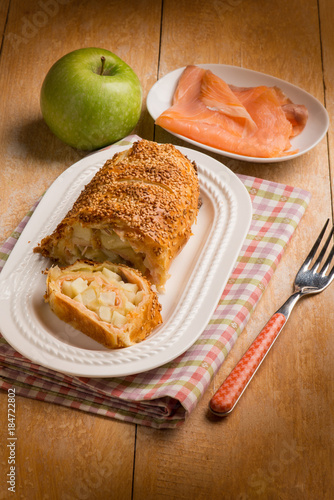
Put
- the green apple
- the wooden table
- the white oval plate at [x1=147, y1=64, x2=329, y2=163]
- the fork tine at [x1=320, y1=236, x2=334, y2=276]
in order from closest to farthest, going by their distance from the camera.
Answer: the wooden table, the fork tine at [x1=320, y1=236, x2=334, y2=276], the green apple, the white oval plate at [x1=147, y1=64, x2=329, y2=163]

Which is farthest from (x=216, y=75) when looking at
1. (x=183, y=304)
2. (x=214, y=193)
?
(x=183, y=304)

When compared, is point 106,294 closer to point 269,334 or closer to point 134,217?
point 134,217

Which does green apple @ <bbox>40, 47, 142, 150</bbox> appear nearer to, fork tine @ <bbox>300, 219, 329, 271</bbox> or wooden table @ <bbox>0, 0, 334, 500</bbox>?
wooden table @ <bbox>0, 0, 334, 500</bbox>

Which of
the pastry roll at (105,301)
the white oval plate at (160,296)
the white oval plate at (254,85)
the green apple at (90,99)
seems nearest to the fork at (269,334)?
the white oval plate at (160,296)

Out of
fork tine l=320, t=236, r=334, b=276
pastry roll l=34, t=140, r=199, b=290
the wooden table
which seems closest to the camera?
the wooden table

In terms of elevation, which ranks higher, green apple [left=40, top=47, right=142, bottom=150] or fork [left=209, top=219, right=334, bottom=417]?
green apple [left=40, top=47, right=142, bottom=150]

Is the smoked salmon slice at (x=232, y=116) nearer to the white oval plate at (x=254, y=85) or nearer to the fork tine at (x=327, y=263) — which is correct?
the white oval plate at (x=254, y=85)

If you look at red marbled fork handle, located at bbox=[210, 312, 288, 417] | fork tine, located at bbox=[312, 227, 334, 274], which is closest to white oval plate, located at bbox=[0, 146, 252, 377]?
red marbled fork handle, located at bbox=[210, 312, 288, 417]
